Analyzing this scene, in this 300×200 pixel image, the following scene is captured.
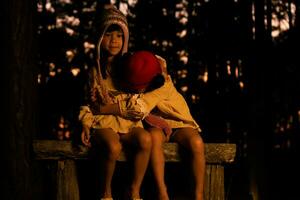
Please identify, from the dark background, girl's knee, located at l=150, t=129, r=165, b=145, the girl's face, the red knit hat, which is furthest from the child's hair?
the dark background

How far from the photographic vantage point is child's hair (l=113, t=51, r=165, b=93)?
3.80 m

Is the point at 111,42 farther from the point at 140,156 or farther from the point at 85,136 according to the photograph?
the point at 140,156

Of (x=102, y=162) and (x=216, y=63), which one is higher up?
(x=216, y=63)

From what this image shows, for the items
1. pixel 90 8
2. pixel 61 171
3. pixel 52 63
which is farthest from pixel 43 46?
pixel 61 171

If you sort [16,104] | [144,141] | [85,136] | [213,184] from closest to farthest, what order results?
1. [144,141]
2. [85,136]
3. [16,104]
4. [213,184]

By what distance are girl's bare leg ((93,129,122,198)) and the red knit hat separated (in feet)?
1.51

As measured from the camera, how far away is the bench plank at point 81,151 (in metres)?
3.89

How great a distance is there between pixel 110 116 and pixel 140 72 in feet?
1.49

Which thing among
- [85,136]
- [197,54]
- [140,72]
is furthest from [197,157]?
[197,54]

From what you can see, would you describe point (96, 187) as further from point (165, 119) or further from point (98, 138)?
point (165, 119)

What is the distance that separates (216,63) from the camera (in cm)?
1173


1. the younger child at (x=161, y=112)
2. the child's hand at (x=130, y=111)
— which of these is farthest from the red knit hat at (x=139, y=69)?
the child's hand at (x=130, y=111)

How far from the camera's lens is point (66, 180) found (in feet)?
13.1

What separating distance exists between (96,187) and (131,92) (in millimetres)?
867
